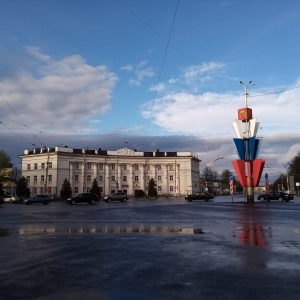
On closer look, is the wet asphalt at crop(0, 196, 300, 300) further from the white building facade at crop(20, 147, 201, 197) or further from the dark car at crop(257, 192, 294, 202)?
the white building facade at crop(20, 147, 201, 197)

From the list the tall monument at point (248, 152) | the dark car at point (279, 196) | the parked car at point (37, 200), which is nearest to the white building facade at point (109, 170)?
the parked car at point (37, 200)

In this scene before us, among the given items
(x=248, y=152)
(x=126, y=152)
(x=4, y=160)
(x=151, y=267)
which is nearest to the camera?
(x=151, y=267)

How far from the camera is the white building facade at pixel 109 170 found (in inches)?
4473

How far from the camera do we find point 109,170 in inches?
4801

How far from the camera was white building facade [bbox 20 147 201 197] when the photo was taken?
113625 mm

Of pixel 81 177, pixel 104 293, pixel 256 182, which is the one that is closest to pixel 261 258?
pixel 104 293

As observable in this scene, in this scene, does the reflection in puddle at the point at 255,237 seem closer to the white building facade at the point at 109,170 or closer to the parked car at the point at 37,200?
the parked car at the point at 37,200

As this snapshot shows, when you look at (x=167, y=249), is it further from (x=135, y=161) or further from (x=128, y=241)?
(x=135, y=161)

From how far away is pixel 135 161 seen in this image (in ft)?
414

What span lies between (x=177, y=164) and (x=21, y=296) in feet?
409

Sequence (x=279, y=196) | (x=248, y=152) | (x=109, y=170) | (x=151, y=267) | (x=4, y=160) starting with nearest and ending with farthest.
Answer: (x=151, y=267) → (x=248, y=152) → (x=279, y=196) → (x=4, y=160) → (x=109, y=170)

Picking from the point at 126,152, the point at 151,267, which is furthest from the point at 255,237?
the point at 126,152

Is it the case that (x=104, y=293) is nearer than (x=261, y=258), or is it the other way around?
(x=104, y=293)

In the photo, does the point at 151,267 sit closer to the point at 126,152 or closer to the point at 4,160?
the point at 4,160
